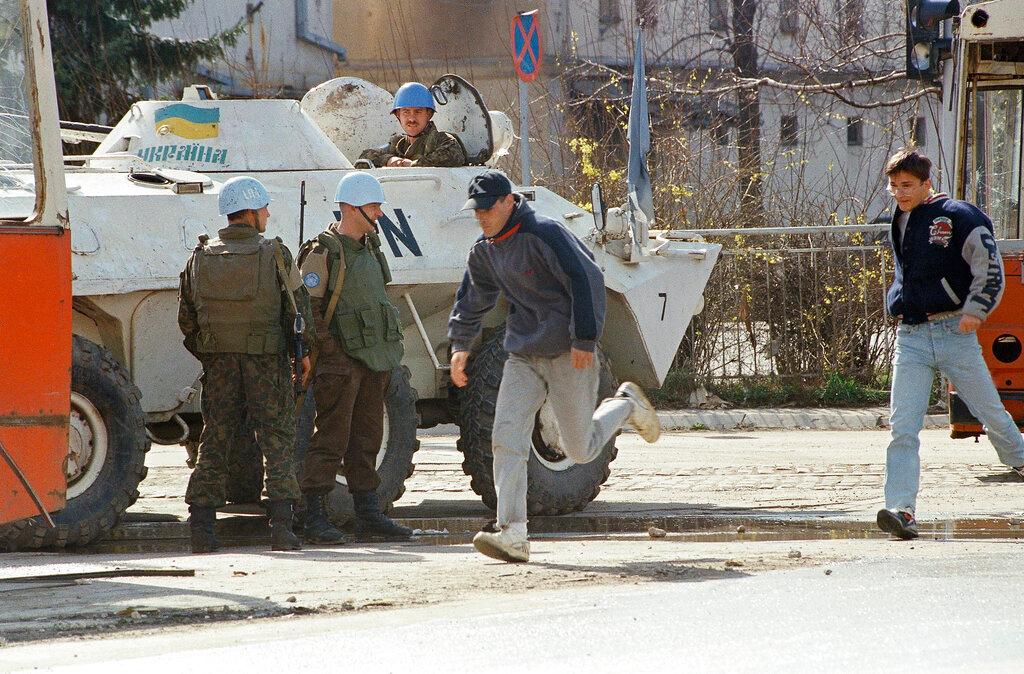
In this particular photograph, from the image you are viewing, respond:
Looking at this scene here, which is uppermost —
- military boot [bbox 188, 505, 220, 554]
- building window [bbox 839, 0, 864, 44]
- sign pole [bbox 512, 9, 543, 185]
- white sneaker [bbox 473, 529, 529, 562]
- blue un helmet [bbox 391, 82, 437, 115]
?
building window [bbox 839, 0, 864, 44]

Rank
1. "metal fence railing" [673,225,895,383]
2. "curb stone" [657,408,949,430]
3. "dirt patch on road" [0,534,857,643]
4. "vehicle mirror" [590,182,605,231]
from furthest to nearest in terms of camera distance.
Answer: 1. "metal fence railing" [673,225,895,383]
2. "curb stone" [657,408,949,430]
3. "vehicle mirror" [590,182,605,231]
4. "dirt patch on road" [0,534,857,643]

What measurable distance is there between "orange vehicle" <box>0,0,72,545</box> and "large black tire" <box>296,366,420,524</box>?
2429mm

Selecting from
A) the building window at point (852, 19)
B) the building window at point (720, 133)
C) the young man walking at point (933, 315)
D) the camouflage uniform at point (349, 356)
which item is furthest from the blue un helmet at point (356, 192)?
the building window at point (852, 19)

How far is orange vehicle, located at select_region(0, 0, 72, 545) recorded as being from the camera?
20.7 ft

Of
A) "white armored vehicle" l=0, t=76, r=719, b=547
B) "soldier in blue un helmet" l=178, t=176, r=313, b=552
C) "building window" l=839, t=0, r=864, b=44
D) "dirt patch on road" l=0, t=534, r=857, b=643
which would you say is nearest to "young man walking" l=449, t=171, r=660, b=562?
"dirt patch on road" l=0, t=534, r=857, b=643

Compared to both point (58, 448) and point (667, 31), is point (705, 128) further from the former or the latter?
point (58, 448)

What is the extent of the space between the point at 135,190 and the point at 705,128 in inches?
443

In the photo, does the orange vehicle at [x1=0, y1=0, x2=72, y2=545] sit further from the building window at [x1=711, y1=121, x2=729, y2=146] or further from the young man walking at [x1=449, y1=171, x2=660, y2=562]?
the building window at [x1=711, y1=121, x2=729, y2=146]

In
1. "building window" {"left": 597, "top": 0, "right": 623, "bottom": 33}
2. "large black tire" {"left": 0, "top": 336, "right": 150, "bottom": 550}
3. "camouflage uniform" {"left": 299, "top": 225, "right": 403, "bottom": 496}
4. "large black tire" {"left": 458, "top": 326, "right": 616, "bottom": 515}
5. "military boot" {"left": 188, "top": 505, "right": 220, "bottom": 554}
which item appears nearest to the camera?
"military boot" {"left": 188, "top": 505, "right": 220, "bottom": 554}

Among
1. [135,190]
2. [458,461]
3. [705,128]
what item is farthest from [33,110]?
[705,128]

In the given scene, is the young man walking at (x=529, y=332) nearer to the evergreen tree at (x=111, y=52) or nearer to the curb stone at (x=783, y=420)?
the curb stone at (x=783, y=420)

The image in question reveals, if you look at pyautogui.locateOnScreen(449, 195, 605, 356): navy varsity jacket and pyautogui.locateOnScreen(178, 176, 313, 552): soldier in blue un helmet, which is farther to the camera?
pyautogui.locateOnScreen(178, 176, 313, 552): soldier in blue un helmet

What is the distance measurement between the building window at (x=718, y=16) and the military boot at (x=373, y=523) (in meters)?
16.6

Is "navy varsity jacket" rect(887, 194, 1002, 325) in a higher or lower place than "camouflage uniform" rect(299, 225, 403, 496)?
higher
